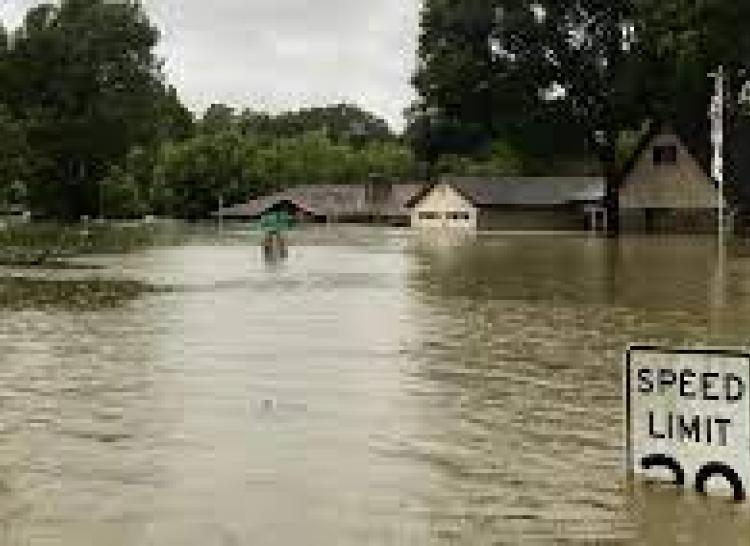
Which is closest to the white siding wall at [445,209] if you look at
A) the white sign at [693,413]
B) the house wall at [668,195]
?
the house wall at [668,195]

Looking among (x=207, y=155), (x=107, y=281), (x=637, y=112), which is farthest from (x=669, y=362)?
(x=207, y=155)

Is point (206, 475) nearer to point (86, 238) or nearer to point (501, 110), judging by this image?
point (86, 238)

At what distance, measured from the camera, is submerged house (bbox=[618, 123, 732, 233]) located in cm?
9281

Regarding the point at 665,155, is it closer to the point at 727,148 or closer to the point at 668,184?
the point at 668,184

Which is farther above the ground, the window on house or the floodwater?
the window on house

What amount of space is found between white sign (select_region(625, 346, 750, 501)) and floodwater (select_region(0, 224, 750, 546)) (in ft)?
0.70

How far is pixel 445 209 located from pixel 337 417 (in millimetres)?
97910

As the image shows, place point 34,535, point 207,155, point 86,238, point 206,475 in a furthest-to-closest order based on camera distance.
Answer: point 207,155 < point 86,238 < point 206,475 < point 34,535

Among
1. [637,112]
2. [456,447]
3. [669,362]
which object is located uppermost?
[637,112]

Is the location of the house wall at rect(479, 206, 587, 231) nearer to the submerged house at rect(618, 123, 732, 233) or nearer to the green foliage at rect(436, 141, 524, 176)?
the submerged house at rect(618, 123, 732, 233)

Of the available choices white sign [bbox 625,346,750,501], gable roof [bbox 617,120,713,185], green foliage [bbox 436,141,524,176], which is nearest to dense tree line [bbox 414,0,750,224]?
gable roof [bbox 617,120,713,185]

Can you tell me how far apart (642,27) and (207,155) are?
202 ft

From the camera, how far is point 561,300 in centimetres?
3212

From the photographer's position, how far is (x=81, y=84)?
375ft
